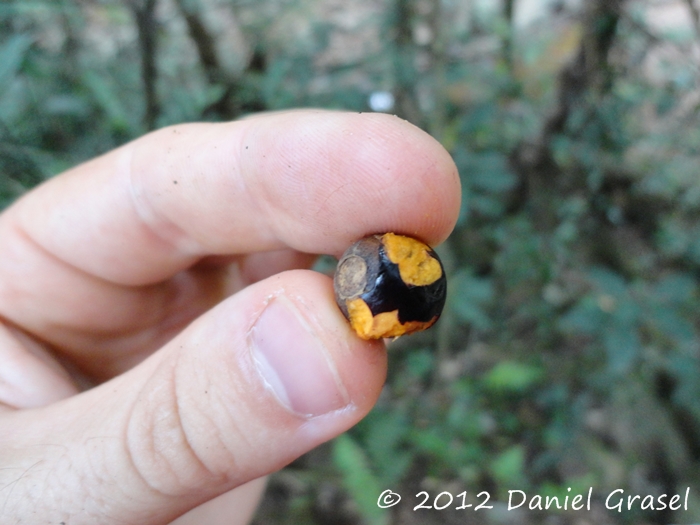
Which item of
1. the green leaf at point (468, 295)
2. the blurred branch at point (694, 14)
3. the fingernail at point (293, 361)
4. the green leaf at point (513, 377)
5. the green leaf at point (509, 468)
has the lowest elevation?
the green leaf at point (509, 468)

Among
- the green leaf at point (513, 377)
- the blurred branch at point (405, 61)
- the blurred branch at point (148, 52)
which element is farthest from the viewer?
the green leaf at point (513, 377)

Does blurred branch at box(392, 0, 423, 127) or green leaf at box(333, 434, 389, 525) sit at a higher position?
blurred branch at box(392, 0, 423, 127)

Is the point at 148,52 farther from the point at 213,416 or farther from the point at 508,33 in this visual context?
the point at 508,33

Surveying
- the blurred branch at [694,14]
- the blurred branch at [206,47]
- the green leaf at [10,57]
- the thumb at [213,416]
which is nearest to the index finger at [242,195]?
the thumb at [213,416]

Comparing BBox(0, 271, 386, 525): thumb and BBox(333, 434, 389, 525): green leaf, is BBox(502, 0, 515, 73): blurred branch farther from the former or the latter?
BBox(0, 271, 386, 525): thumb

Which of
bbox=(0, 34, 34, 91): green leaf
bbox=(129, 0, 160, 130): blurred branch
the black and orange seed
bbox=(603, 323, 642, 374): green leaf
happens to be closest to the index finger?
the black and orange seed

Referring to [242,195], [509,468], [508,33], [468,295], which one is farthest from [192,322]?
[508,33]

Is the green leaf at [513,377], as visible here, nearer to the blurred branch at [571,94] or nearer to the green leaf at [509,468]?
the green leaf at [509,468]
